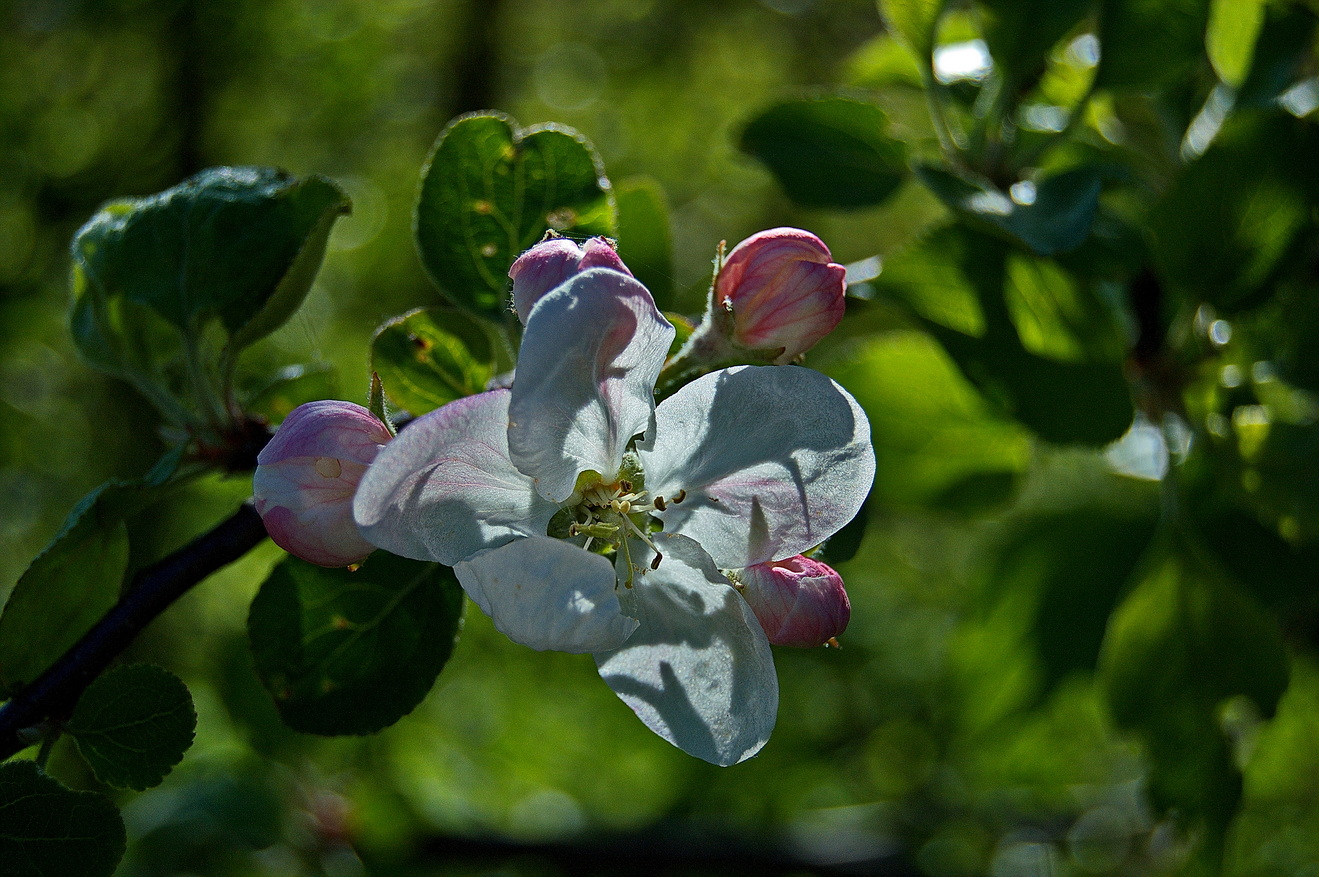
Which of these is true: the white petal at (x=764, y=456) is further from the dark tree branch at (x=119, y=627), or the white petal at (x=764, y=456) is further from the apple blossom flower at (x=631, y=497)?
the dark tree branch at (x=119, y=627)

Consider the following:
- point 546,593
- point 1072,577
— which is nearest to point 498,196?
point 546,593

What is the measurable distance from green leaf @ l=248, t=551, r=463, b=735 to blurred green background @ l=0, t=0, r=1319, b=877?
0.30m

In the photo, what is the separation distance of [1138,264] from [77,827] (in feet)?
3.25

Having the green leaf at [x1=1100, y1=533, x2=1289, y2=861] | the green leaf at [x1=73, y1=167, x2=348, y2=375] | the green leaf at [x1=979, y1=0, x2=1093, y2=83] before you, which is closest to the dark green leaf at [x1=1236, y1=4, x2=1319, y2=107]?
the green leaf at [x1=979, y1=0, x2=1093, y2=83]

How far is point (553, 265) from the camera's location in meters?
0.62

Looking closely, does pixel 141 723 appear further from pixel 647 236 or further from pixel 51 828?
pixel 647 236

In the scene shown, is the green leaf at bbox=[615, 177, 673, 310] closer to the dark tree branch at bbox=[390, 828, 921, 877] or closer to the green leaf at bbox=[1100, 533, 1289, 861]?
the green leaf at bbox=[1100, 533, 1289, 861]

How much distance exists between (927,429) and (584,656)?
1749 millimetres

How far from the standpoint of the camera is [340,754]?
214 centimetres

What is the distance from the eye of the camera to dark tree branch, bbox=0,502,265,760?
71 centimetres

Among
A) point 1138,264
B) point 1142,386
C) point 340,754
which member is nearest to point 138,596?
point 1138,264

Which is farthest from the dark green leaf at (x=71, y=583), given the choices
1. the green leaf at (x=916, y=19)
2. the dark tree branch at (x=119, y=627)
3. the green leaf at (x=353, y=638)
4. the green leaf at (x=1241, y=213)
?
the green leaf at (x=1241, y=213)

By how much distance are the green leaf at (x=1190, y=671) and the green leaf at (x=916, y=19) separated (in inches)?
24.7

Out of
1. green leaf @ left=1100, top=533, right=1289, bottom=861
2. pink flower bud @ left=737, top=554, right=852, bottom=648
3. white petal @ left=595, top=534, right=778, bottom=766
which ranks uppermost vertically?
pink flower bud @ left=737, top=554, right=852, bottom=648
